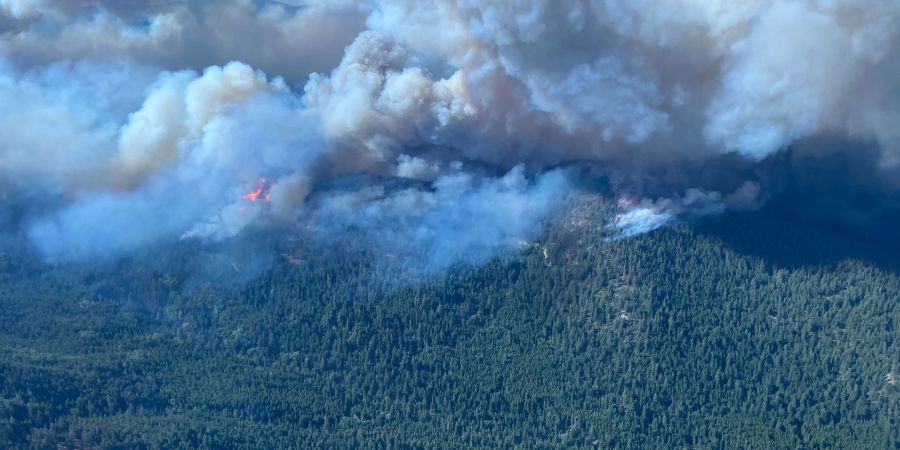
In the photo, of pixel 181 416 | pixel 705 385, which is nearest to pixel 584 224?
pixel 705 385

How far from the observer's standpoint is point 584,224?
102438 millimetres

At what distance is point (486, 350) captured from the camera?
323 ft

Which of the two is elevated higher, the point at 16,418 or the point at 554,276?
the point at 554,276

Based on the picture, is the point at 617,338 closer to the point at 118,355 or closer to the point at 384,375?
the point at 384,375

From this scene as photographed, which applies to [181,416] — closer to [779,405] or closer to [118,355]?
[118,355]

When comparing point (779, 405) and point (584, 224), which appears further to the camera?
point (584, 224)

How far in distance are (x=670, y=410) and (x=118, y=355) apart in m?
19.7

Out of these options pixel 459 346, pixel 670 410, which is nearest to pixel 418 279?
pixel 459 346

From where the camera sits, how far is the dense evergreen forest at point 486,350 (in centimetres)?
9412

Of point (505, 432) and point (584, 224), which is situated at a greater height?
point (584, 224)

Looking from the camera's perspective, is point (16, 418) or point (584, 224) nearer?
point (16, 418)

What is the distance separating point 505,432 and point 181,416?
1124 centimetres

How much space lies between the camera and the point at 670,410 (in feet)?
315

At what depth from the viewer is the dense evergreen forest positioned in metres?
94.1
